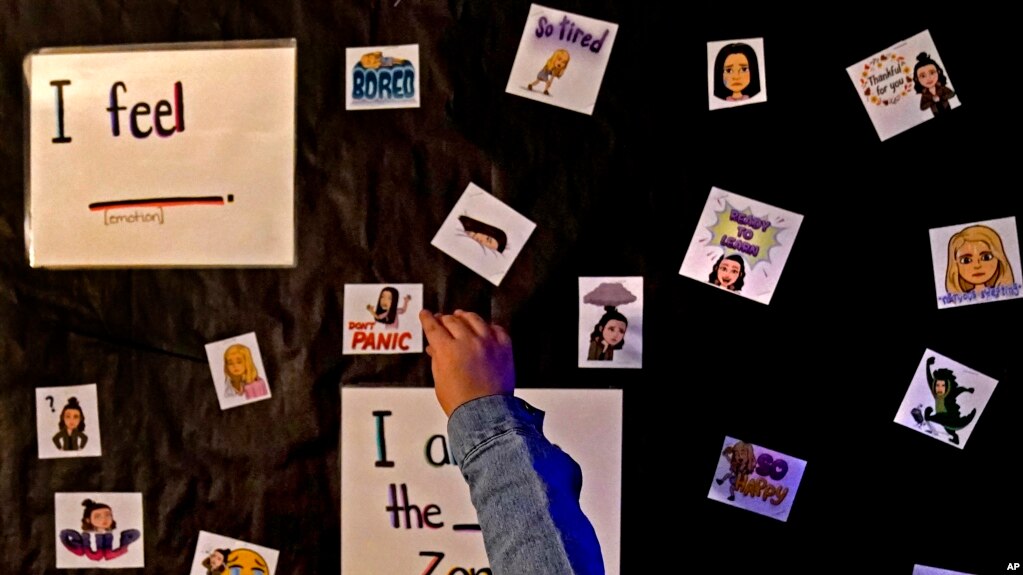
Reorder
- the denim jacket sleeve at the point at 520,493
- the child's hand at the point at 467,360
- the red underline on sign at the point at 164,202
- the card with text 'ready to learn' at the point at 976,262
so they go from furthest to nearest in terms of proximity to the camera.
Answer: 1. the red underline on sign at the point at 164,202
2. the card with text 'ready to learn' at the point at 976,262
3. the child's hand at the point at 467,360
4. the denim jacket sleeve at the point at 520,493

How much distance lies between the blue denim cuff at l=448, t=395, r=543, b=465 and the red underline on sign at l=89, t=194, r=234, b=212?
2.11 feet

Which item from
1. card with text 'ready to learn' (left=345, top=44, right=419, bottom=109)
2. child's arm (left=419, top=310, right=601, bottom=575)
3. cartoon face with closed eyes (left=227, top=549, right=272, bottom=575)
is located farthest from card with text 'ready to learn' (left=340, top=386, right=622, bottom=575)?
card with text 'ready to learn' (left=345, top=44, right=419, bottom=109)

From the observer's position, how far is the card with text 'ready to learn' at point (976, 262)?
106cm

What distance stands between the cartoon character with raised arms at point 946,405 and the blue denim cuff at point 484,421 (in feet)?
2.21

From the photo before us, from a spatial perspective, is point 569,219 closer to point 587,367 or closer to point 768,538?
point 587,367

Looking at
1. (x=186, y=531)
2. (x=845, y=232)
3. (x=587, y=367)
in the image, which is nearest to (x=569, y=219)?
(x=587, y=367)

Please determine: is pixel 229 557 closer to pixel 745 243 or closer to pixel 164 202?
pixel 164 202

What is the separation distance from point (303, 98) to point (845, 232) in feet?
2.85

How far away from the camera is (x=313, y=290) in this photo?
116 cm

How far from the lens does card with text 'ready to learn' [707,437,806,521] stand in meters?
1.09

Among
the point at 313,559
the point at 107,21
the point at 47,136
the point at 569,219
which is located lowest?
the point at 313,559

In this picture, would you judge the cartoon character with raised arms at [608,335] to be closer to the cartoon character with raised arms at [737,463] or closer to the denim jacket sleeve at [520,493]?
the cartoon character with raised arms at [737,463]

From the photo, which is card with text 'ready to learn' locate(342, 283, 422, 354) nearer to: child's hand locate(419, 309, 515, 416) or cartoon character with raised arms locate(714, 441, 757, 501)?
child's hand locate(419, 309, 515, 416)

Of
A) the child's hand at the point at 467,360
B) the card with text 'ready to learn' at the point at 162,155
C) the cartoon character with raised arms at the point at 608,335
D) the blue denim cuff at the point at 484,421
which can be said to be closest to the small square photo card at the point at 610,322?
the cartoon character with raised arms at the point at 608,335
